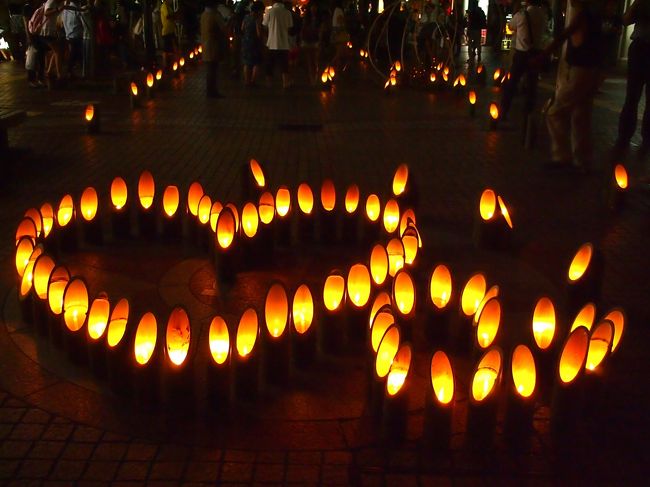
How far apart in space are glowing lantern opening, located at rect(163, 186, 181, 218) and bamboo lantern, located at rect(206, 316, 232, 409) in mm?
2820

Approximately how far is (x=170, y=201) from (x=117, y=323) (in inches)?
102

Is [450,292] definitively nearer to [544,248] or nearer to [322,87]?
[544,248]

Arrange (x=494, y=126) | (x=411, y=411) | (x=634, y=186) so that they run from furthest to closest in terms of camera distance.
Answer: (x=494, y=126) → (x=634, y=186) → (x=411, y=411)

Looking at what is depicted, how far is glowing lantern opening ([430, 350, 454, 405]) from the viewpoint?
3760 mm

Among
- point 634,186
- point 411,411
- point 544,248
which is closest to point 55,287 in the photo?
point 411,411

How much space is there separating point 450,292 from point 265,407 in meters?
1.37

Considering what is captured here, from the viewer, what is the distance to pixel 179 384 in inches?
159

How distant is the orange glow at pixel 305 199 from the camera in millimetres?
6703

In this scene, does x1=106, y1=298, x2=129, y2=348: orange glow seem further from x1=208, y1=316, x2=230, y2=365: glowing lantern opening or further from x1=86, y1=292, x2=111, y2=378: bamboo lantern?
x1=208, y1=316, x2=230, y2=365: glowing lantern opening

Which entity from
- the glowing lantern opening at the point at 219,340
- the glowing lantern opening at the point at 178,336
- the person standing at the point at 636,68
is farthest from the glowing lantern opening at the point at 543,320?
the person standing at the point at 636,68

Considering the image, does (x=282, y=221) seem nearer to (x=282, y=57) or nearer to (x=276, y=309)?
(x=276, y=309)

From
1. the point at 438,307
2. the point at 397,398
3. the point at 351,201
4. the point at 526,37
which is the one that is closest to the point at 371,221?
the point at 351,201

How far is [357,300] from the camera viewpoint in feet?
16.1

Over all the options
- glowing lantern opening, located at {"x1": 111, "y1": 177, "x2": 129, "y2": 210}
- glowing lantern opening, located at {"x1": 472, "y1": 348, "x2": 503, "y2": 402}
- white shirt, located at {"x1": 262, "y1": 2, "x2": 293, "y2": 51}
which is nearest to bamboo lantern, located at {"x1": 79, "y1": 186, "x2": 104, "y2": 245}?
glowing lantern opening, located at {"x1": 111, "y1": 177, "x2": 129, "y2": 210}
